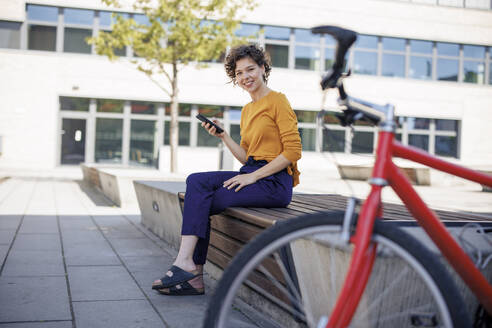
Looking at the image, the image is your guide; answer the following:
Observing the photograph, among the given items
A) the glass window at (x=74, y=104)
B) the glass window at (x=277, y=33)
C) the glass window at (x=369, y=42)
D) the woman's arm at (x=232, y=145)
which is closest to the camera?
the woman's arm at (x=232, y=145)

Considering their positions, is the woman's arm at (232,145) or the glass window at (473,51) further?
the glass window at (473,51)

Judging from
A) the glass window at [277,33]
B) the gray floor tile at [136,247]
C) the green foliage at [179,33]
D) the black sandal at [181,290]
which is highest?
the glass window at [277,33]

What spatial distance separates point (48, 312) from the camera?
2.94 meters

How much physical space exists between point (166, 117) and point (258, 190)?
18523 millimetres

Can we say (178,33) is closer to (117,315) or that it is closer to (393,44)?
(117,315)

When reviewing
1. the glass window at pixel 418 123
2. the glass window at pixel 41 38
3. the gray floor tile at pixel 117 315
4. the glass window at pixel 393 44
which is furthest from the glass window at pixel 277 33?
the gray floor tile at pixel 117 315

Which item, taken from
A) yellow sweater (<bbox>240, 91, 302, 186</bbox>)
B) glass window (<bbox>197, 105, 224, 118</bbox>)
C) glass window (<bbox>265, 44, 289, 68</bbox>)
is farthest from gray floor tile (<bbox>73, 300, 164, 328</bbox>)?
glass window (<bbox>265, 44, 289, 68</bbox>)

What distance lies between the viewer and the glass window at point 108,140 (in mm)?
20731

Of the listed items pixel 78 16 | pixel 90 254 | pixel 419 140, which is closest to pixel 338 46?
pixel 90 254

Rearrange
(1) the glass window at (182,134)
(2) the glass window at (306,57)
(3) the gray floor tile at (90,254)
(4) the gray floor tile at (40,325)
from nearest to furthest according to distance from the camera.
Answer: (4) the gray floor tile at (40,325) → (3) the gray floor tile at (90,254) → (1) the glass window at (182,134) → (2) the glass window at (306,57)

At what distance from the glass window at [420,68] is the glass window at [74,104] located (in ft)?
49.1

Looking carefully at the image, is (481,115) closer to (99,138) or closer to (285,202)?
(99,138)

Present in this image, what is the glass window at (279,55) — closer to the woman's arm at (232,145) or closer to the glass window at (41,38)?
the glass window at (41,38)

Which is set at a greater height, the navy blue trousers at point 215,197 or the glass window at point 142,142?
the glass window at point 142,142
